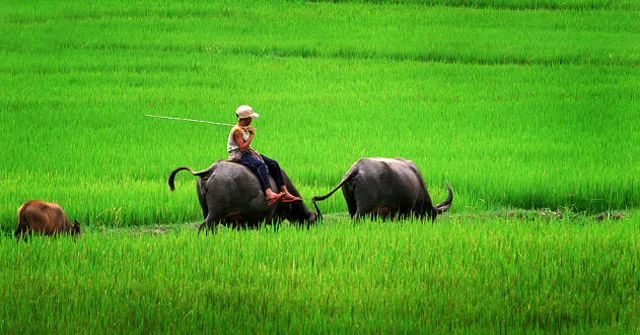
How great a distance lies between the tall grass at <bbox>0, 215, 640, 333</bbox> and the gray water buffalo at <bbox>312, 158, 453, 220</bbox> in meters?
0.20

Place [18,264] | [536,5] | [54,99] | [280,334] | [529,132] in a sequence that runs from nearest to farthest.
Answer: 1. [280,334]
2. [18,264]
3. [529,132]
4. [54,99]
5. [536,5]

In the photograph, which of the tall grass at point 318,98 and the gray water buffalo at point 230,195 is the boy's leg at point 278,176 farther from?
the tall grass at point 318,98

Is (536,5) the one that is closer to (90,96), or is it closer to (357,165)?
(90,96)

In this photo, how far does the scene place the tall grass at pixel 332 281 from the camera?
484 centimetres

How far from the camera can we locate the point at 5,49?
17.0m

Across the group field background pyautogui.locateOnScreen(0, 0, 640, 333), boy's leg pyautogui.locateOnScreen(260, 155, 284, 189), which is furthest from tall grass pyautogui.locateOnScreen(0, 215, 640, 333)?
boy's leg pyautogui.locateOnScreen(260, 155, 284, 189)

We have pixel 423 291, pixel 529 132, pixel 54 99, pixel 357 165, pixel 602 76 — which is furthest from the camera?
pixel 602 76

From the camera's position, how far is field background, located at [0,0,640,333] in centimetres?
533

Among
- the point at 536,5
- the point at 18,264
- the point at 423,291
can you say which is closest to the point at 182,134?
the point at 18,264

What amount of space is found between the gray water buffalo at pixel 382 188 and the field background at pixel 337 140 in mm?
213

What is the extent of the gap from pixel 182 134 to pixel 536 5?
37.0ft

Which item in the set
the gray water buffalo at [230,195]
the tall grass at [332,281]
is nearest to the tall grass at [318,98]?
the gray water buffalo at [230,195]

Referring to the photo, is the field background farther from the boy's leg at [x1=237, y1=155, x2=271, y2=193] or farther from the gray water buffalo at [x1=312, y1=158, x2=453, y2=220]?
the boy's leg at [x1=237, y1=155, x2=271, y2=193]

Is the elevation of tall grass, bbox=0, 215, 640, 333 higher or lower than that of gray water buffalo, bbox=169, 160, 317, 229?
lower
